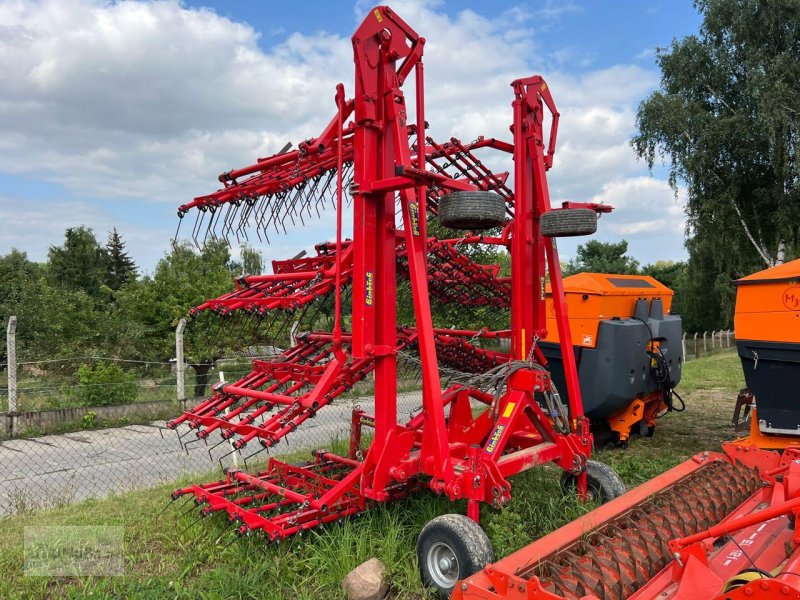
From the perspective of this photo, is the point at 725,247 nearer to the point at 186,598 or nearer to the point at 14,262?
the point at 186,598

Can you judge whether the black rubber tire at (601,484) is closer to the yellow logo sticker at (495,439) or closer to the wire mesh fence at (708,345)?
the yellow logo sticker at (495,439)

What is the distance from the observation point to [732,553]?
3477 millimetres

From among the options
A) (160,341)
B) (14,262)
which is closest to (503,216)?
(160,341)

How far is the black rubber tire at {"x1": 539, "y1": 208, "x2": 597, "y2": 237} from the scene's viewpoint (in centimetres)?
484

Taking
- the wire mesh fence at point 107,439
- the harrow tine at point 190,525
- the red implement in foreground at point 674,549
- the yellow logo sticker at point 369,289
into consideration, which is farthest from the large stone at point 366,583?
the wire mesh fence at point 107,439

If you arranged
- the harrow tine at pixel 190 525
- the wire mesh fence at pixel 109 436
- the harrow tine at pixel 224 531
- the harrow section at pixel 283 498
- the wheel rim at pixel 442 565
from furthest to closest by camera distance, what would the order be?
1. the wire mesh fence at pixel 109 436
2. the harrow tine at pixel 190 525
3. the harrow tine at pixel 224 531
4. the harrow section at pixel 283 498
5. the wheel rim at pixel 442 565

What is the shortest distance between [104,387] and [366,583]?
9234 mm

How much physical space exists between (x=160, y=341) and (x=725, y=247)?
19.0 meters

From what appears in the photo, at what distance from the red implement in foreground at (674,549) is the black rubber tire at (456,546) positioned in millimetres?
419

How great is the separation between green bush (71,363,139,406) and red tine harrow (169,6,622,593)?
731 centimetres

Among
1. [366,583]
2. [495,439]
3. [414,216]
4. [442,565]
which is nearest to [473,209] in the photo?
[414,216]

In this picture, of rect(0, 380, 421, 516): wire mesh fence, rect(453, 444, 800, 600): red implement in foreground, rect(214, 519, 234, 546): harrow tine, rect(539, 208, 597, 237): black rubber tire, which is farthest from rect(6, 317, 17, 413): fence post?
rect(453, 444, 800, 600): red implement in foreground

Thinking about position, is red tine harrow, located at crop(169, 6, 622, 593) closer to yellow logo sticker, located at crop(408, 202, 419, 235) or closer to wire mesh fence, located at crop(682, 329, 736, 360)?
yellow logo sticker, located at crop(408, 202, 419, 235)

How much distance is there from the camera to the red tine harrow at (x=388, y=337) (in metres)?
4.16
